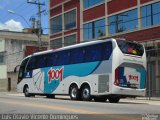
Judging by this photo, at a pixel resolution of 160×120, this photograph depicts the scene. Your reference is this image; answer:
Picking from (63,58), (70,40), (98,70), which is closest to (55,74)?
(63,58)

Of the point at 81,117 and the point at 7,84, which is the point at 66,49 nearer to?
the point at 81,117

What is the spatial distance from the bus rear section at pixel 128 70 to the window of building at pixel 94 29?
705 inches

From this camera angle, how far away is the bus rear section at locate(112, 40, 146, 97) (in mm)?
26438

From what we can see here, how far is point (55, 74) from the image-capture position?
3297 centimetres

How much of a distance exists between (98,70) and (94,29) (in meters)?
19.7

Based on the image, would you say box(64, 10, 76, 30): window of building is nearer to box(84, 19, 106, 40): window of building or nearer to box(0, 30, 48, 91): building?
box(84, 19, 106, 40): window of building

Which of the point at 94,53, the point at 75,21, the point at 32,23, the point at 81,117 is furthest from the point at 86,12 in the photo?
the point at 81,117

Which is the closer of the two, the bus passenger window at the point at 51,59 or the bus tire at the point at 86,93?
the bus tire at the point at 86,93

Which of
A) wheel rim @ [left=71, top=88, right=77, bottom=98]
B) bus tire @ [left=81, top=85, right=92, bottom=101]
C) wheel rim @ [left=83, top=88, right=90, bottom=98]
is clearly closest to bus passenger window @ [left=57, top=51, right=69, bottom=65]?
wheel rim @ [left=71, top=88, right=77, bottom=98]

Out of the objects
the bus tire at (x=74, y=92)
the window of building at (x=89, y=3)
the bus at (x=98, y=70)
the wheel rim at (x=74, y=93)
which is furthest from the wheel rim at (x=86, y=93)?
the window of building at (x=89, y=3)

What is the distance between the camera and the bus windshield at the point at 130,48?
26.7 m

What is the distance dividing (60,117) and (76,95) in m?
14.4

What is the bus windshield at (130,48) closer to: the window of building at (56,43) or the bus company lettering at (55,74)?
the bus company lettering at (55,74)

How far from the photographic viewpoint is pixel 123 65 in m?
26.6
